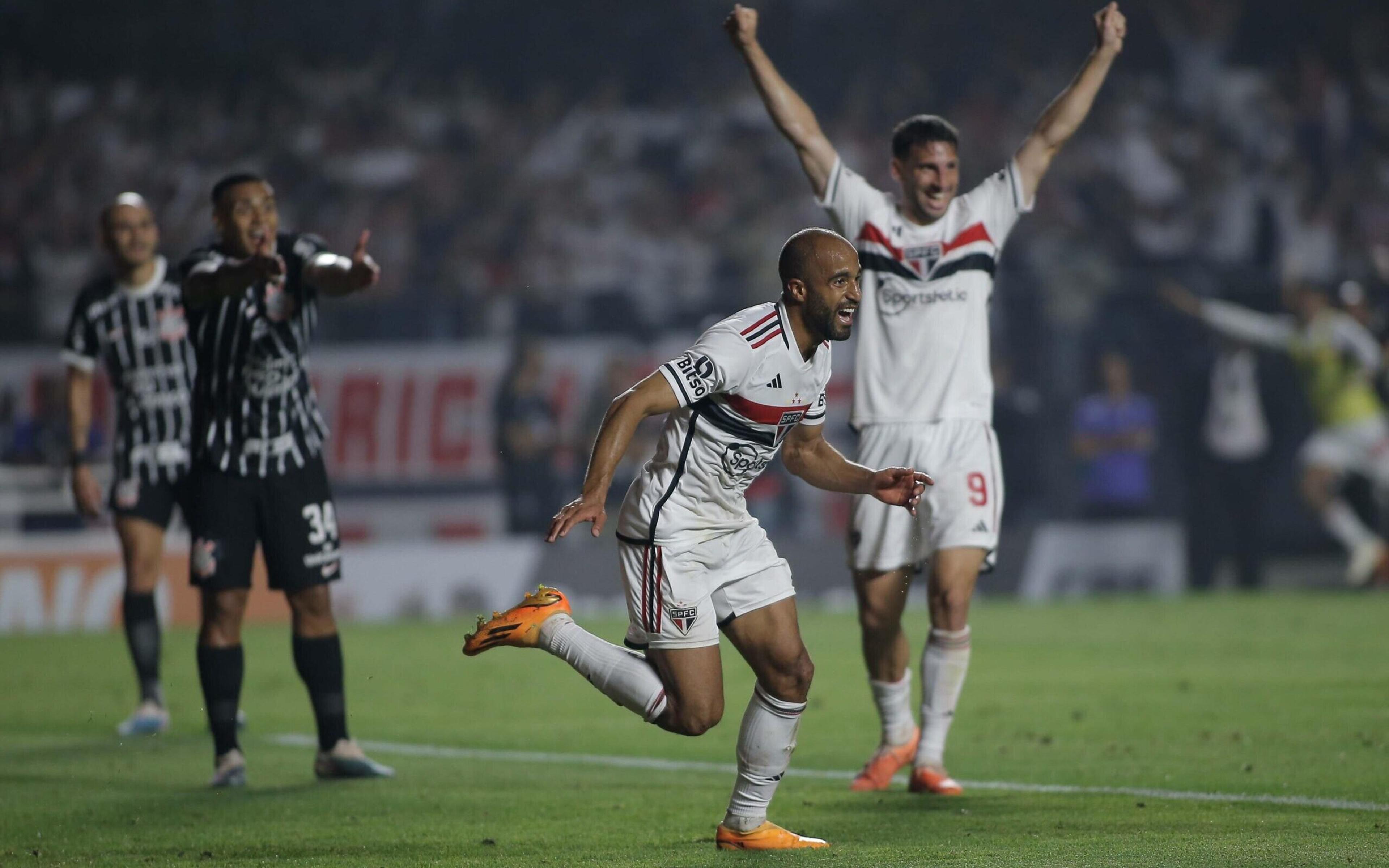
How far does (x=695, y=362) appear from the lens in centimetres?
541

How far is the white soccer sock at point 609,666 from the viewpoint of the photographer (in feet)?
18.8

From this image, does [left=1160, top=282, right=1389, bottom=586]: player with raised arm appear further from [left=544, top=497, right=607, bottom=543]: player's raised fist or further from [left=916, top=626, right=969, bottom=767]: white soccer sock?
[left=544, top=497, right=607, bottom=543]: player's raised fist

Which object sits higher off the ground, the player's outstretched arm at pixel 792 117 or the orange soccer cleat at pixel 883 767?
the player's outstretched arm at pixel 792 117

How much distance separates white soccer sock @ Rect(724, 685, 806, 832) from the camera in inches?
220

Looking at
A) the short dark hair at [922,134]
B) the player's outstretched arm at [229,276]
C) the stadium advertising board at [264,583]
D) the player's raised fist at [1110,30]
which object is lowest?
the stadium advertising board at [264,583]

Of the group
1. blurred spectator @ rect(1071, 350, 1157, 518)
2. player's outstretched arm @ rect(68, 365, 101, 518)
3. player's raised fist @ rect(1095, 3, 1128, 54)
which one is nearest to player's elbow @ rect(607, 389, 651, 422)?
player's raised fist @ rect(1095, 3, 1128, 54)

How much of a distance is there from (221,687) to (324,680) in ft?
1.41

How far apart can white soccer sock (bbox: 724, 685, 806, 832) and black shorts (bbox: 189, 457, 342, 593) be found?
249cm

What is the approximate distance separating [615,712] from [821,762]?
7.80ft

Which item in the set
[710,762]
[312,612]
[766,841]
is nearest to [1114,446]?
[710,762]

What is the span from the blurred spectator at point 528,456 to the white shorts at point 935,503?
9.73 metres

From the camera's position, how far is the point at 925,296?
23.9ft

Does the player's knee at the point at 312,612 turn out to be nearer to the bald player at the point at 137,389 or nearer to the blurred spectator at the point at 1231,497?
the bald player at the point at 137,389

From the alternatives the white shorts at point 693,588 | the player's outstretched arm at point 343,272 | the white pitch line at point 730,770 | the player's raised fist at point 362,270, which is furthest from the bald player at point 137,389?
the white shorts at point 693,588
